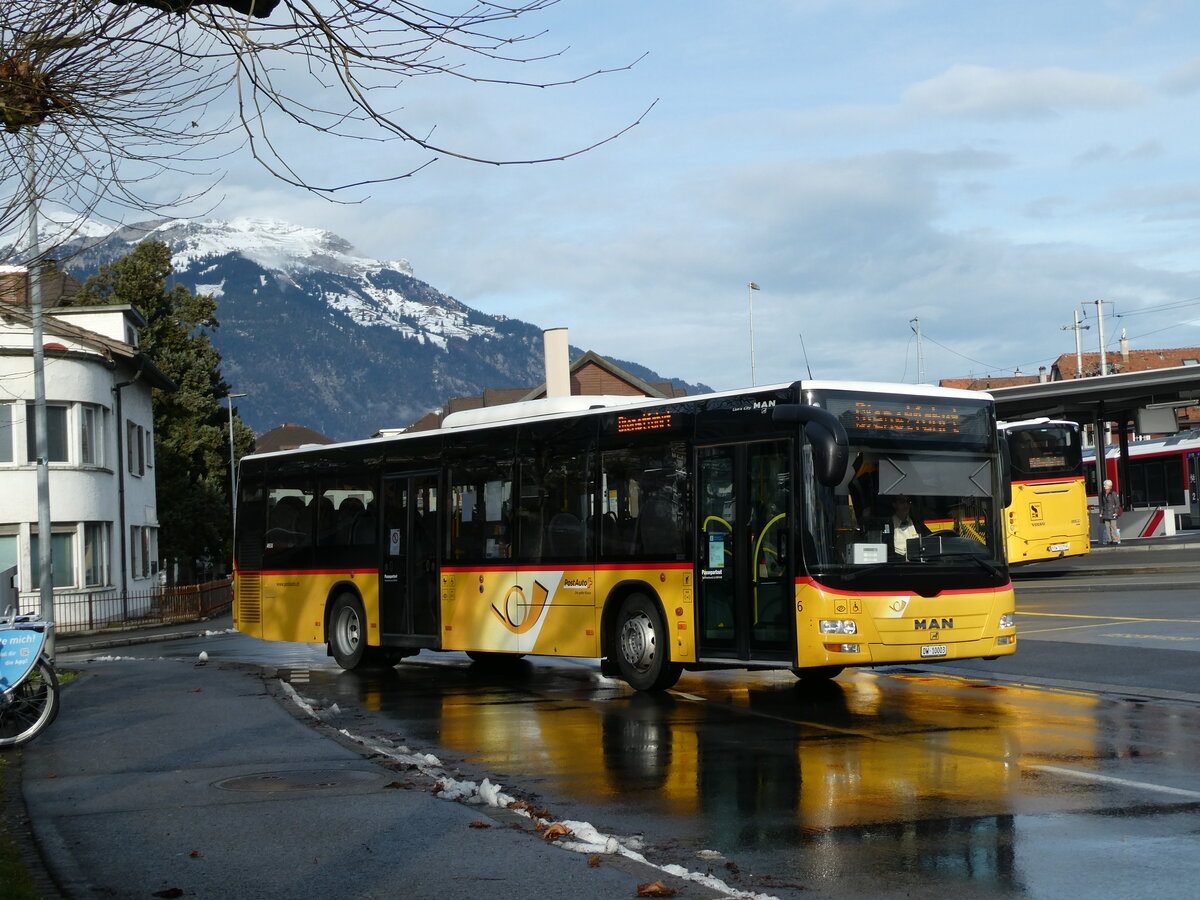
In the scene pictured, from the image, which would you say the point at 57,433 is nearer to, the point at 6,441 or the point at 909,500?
the point at 6,441

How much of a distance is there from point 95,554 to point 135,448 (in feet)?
20.2

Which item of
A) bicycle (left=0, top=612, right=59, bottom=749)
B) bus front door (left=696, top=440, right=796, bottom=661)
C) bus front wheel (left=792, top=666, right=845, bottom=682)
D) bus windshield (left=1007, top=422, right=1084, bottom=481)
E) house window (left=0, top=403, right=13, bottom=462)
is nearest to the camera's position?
bicycle (left=0, top=612, right=59, bottom=749)

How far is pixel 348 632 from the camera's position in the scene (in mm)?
21078

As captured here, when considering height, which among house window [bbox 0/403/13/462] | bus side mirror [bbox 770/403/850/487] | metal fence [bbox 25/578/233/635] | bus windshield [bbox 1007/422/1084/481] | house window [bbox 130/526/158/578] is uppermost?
house window [bbox 0/403/13/462]

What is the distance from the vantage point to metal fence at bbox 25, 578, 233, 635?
128ft

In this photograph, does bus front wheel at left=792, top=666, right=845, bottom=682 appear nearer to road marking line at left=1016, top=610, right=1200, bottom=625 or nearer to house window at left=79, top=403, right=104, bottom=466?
road marking line at left=1016, top=610, right=1200, bottom=625

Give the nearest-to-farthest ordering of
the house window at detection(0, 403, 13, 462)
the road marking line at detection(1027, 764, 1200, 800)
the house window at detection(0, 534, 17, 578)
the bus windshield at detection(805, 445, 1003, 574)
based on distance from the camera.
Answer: the road marking line at detection(1027, 764, 1200, 800)
the bus windshield at detection(805, 445, 1003, 574)
the house window at detection(0, 534, 17, 578)
the house window at detection(0, 403, 13, 462)

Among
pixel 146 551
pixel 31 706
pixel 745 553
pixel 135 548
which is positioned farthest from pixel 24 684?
pixel 146 551

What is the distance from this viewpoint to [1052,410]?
45.3 metres

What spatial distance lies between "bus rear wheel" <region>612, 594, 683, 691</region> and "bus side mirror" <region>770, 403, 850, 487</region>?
2.66 metres

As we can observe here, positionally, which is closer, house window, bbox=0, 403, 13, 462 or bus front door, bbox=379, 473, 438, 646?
bus front door, bbox=379, 473, 438, 646

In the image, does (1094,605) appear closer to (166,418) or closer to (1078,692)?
(1078,692)

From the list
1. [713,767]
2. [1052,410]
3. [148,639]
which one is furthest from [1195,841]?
[1052,410]

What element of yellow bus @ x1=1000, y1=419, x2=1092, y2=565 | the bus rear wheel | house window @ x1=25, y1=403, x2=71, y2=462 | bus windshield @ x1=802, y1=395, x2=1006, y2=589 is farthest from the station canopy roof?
the bus rear wheel
